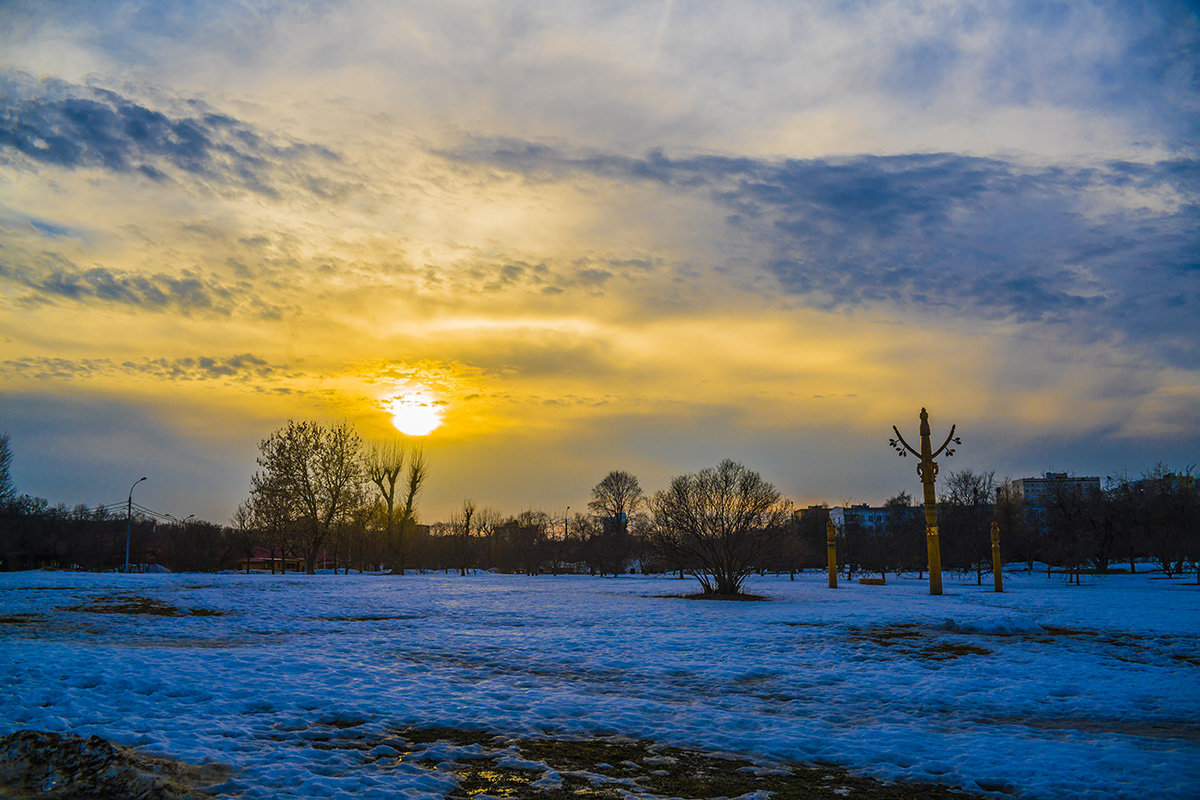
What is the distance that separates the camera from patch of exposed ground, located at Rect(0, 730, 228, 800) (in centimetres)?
468

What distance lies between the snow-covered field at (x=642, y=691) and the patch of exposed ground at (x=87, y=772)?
0.90ft

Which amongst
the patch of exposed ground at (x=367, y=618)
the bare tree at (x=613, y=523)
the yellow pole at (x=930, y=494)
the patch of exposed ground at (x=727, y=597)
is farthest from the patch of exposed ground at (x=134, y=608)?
the bare tree at (x=613, y=523)

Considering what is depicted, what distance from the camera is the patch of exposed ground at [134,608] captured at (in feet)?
57.9

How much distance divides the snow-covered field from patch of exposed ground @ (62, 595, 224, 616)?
3.85ft

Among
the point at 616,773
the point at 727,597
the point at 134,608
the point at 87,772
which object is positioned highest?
the point at 87,772

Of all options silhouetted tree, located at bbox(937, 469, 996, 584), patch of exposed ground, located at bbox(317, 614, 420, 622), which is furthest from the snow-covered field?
silhouetted tree, located at bbox(937, 469, 996, 584)

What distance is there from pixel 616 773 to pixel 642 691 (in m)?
3.76

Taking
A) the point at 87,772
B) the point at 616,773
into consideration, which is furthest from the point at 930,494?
the point at 87,772

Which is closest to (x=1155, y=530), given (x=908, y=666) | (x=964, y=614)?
(x=964, y=614)

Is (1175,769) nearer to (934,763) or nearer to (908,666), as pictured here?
(934,763)

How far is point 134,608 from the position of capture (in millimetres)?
18406

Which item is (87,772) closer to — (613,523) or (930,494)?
(930,494)

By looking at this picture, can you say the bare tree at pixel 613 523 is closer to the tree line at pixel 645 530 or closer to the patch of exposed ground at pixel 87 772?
the tree line at pixel 645 530

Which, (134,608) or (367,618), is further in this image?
(367,618)
